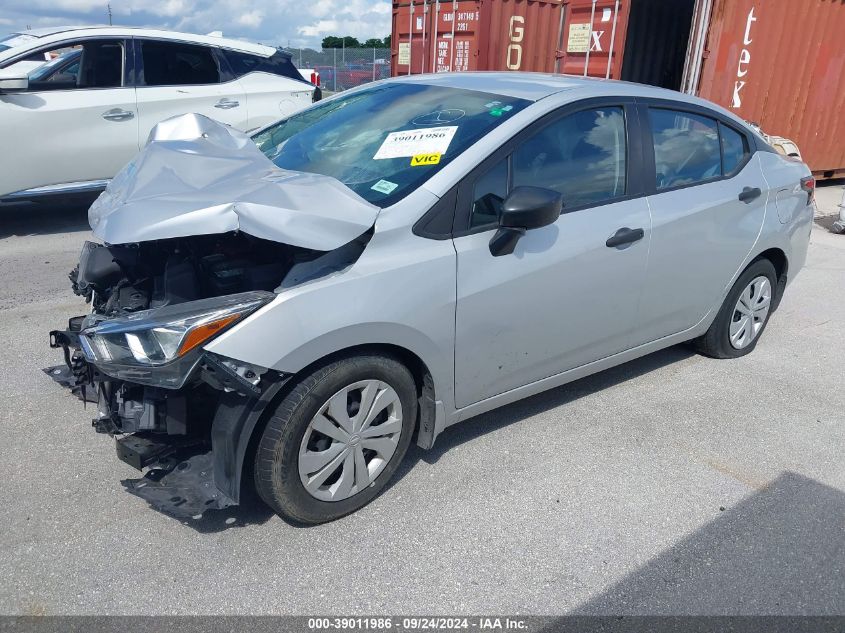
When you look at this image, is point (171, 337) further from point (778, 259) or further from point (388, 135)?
point (778, 259)

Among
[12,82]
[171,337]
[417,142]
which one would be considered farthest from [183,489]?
[12,82]

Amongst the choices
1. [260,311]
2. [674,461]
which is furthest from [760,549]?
[260,311]

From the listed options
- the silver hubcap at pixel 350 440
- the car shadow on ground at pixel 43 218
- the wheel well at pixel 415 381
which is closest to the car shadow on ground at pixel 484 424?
the wheel well at pixel 415 381

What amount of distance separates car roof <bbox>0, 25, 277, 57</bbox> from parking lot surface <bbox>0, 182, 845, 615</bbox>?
376 cm

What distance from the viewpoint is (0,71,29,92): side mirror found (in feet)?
20.1

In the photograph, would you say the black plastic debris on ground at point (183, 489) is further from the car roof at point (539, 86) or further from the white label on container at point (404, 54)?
the white label on container at point (404, 54)

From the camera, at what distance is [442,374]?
9.59 ft

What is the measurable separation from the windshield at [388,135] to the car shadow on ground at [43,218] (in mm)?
4047

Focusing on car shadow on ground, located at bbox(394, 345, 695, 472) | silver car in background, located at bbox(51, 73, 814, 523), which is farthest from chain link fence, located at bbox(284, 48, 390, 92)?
silver car in background, located at bbox(51, 73, 814, 523)

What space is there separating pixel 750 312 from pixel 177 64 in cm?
605

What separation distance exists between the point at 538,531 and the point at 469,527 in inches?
11.2

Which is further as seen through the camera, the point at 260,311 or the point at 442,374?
the point at 442,374

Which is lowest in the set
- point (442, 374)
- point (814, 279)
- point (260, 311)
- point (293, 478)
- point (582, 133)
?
point (814, 279)

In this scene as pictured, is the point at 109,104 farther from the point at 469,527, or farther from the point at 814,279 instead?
the point at 814,279
